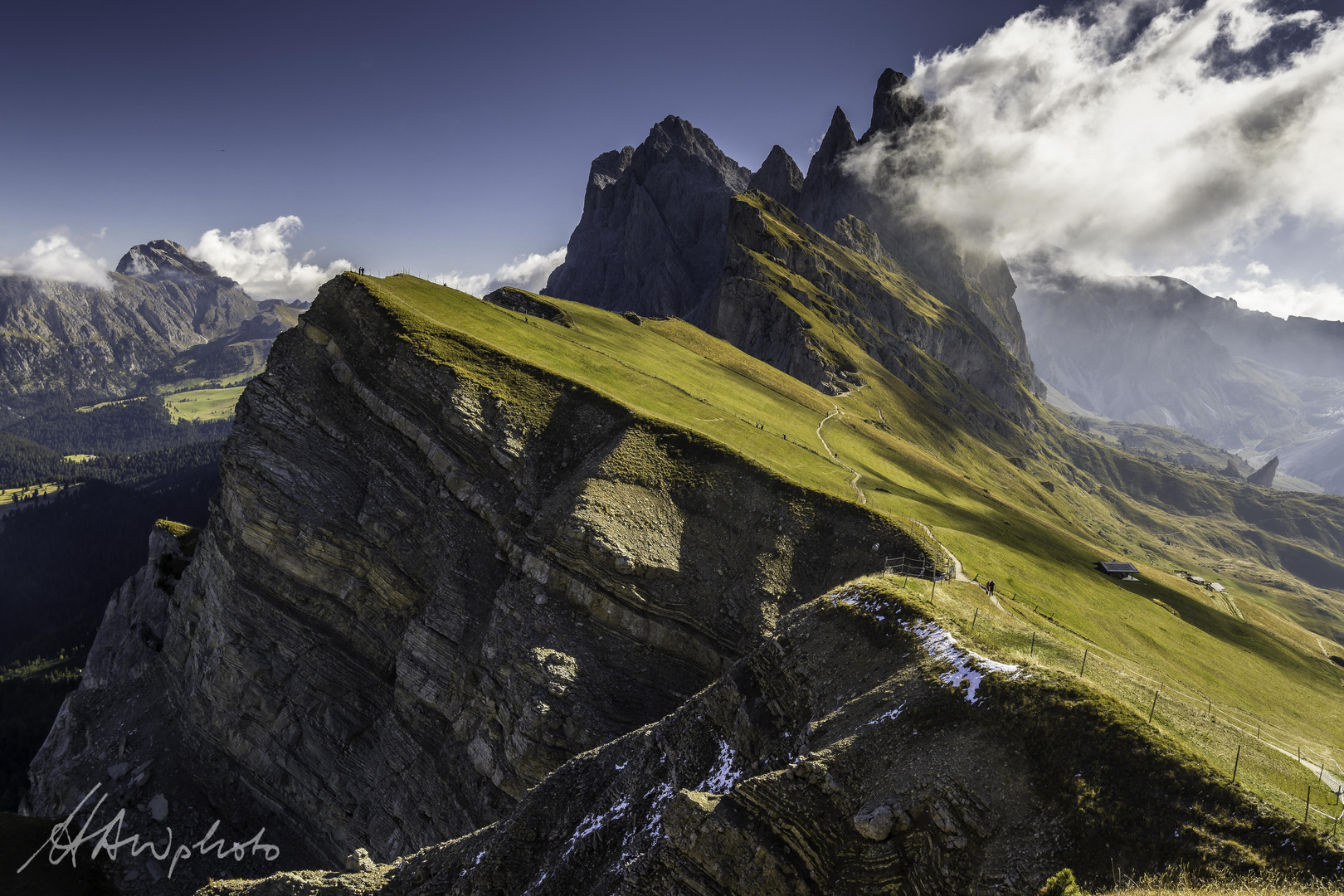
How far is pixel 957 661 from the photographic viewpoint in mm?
22078

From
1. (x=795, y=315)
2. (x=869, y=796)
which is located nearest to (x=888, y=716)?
(x=869, y=796)

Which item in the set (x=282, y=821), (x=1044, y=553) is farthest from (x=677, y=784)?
Answer: (x=1044, y=553)

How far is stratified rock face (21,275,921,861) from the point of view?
41562mm

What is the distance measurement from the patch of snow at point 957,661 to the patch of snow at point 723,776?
8.90m

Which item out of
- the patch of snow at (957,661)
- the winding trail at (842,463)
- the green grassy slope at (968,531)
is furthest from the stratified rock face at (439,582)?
the patch of snow at (957,661)

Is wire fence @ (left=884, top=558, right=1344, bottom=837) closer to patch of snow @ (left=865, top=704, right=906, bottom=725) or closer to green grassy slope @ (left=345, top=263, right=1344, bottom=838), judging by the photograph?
green grassy slope @ (left=345, top=263, right=1344, bottom=838)

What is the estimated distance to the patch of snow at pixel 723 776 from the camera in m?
23.2

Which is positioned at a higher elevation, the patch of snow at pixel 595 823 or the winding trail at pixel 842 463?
the winding trail at pixel 842 463

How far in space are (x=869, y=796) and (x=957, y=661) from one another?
6.27m

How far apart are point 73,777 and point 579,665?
172 feet

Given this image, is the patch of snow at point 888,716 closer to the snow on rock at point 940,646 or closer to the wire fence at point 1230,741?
the snow on rock at point 940,646

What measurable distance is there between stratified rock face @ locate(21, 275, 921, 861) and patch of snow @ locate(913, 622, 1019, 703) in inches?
737

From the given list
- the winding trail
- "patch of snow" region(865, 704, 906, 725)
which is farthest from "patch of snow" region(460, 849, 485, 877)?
the winding trail

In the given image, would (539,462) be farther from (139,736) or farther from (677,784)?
(139,736)
